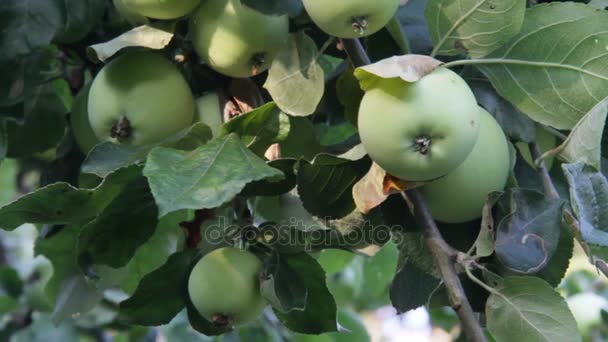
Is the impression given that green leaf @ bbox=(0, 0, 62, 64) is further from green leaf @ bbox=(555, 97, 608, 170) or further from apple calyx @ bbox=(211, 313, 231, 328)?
green leaf @ bbox=(555, 97, 608, 170)

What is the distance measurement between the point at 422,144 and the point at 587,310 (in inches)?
44.1

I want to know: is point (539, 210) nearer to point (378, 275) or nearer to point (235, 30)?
point (235, 30)

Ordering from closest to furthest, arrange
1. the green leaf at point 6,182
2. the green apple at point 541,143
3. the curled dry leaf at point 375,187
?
1. the curled dry leaf at point 375,187
2. the green apple at point 541,143
3. the green leaf at point 6,182

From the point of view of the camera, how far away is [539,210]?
77 centimetres

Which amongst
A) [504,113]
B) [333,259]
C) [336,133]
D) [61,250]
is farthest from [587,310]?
[61,250]

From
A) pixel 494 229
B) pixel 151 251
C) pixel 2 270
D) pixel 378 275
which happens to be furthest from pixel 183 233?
pixel 2 270

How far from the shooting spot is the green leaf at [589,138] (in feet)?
2.47

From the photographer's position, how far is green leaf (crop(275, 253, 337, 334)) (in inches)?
33.1

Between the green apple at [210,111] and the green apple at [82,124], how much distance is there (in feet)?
0.52

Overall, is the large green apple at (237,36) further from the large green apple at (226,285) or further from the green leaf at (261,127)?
the large green apple at (226,285)

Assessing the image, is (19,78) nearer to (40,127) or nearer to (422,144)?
(40,127)

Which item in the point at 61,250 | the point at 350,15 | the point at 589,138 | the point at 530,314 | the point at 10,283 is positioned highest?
the point at 350,15

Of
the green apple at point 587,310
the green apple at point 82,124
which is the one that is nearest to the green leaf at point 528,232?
the green apple at point 82,124

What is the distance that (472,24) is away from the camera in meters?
0.79
